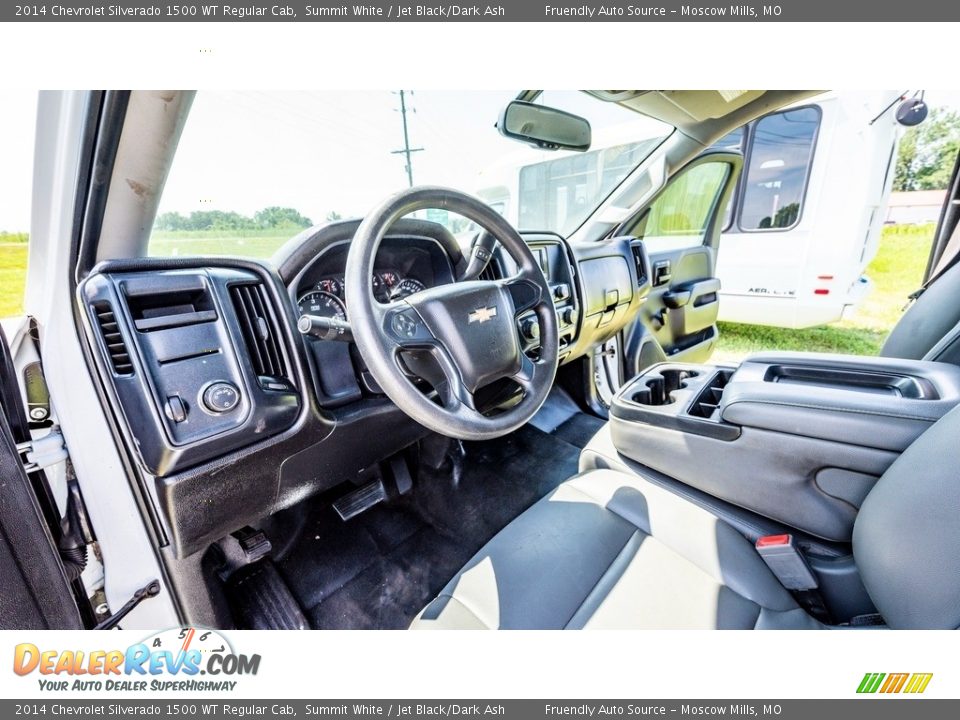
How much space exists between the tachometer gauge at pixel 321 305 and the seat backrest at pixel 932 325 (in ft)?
5.19

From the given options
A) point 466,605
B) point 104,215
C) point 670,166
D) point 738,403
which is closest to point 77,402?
point 104,215

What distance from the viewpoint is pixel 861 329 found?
3.79m

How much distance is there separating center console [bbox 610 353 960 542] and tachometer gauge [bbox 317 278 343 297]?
2.74 feet

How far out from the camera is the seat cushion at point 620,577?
78 cm

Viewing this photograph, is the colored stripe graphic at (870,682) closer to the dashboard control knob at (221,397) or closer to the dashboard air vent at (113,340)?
the dashboard control knob at (221,397)

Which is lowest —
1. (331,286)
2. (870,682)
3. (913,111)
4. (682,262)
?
(870,682)

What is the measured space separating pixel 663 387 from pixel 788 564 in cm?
61

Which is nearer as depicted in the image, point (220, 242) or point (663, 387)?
point (220, 242)

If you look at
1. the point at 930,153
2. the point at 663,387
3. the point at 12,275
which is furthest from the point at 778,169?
the point at 12,275

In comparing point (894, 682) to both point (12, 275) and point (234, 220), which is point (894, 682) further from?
point (12, 275)

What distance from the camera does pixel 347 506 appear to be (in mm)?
1479

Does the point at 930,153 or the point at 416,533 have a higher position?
the point at 930,153

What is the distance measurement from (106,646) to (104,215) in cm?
75

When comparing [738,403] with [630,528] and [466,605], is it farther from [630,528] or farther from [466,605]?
[466,605]
